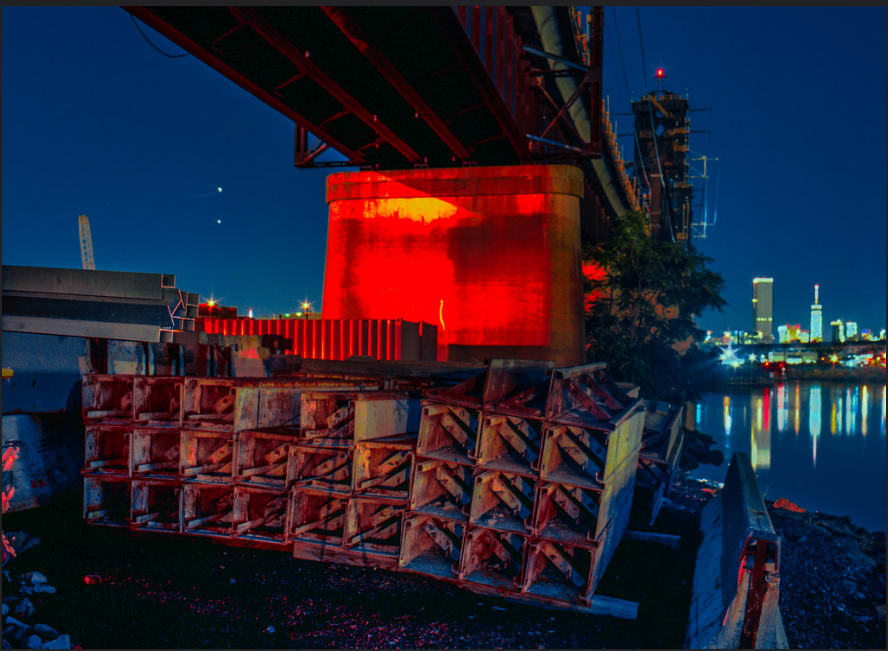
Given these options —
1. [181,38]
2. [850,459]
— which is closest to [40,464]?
[181,38]

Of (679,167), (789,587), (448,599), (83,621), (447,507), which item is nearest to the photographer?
(83,621)

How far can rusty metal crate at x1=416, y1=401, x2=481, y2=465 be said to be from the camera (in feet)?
23.5

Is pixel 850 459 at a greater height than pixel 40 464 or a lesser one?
lesser

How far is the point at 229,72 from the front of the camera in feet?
42.6

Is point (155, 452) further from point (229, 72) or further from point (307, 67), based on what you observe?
point (229, 72)

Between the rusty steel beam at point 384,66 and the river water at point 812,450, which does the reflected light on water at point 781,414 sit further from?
the rusty steel beam at point 384,66

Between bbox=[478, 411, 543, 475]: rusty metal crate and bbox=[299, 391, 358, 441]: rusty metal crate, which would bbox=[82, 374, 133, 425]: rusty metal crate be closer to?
bbox=[299, 391, 358, 441]: rusty metal crate

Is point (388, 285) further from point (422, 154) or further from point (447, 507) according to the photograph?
point (447, 507)

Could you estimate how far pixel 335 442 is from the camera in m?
A: 7.54

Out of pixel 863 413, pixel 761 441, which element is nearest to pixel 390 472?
pixel 761 441

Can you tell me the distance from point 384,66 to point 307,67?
1662 millimetres

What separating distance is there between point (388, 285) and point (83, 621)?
15.8 m

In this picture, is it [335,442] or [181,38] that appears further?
[181,38]

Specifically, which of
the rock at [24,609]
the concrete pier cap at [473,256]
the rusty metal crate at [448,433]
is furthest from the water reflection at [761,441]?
the rock at [24,609]
